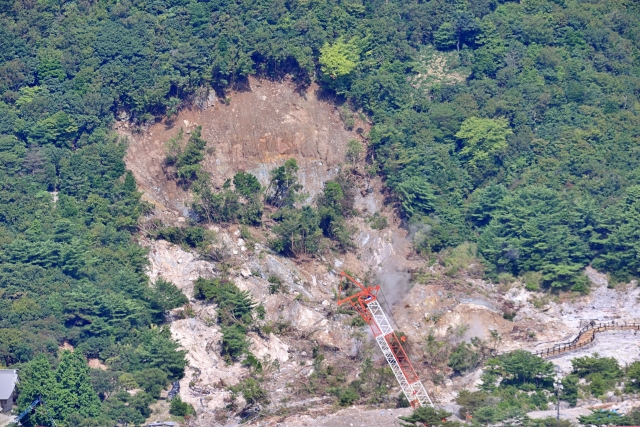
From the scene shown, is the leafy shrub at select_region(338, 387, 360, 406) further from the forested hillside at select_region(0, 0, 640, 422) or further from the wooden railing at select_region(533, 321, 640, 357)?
the wooden railing at select_region(533, 321, 640, 357)

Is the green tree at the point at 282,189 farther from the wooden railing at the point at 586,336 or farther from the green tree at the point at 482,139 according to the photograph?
the wooden railing at the point at 586,336

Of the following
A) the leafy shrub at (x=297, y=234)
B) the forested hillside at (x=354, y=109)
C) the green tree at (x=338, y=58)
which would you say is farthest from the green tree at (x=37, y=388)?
the green tree at (x=338, y=58)

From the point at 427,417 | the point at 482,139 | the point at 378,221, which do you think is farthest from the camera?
the point at 482,139

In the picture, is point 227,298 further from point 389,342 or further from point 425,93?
point 425,93

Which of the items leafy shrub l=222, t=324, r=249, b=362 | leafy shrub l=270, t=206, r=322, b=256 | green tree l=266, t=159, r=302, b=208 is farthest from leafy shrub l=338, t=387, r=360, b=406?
green tree l=266, t=159, r=302, b=208

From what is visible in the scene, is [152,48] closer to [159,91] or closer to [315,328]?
[159,91]

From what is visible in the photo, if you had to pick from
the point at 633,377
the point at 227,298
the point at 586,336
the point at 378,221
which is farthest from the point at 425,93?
the point at 633,377
